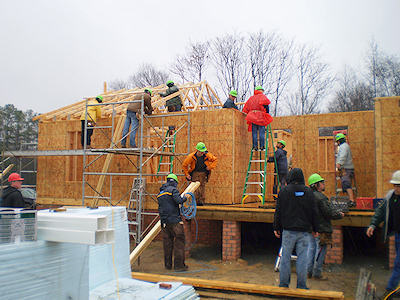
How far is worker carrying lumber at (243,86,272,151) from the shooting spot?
9656mm

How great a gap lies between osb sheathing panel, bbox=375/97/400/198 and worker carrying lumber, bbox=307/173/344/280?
242cm

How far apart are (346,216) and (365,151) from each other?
3396mm

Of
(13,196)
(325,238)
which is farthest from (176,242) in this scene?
(13,196)

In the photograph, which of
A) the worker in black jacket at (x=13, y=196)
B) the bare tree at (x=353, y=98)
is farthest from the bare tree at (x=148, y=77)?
the worker in black jacket at (x=13, y=196)

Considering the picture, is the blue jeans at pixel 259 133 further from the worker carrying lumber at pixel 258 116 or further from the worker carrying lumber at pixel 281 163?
the worker carrying lumber at pixel 281 163

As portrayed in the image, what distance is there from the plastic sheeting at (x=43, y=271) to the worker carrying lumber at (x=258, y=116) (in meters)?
6.95

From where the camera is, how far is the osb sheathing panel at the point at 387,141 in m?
8.44

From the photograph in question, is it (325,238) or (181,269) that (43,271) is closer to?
(181,269)

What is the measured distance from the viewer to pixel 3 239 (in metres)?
2.85

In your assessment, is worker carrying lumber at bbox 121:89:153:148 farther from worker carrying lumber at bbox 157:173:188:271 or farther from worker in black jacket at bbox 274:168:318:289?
worker in black jacket at bbox 274:168:318:289

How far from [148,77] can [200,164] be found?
2812 centimetres

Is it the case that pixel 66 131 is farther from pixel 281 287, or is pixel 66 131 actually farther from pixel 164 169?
pixel 281 287

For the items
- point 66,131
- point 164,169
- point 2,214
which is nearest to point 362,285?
point 2,214

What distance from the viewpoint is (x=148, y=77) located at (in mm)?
35781
